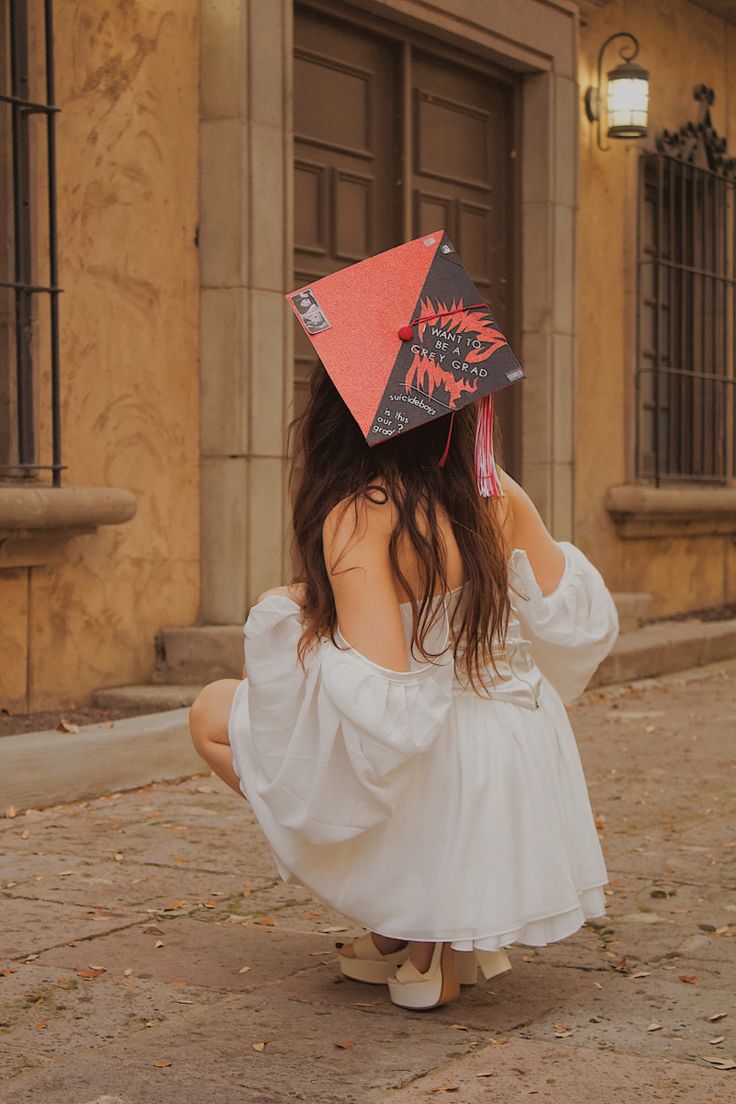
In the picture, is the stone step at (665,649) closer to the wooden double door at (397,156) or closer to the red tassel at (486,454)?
the wooden double door at (397,156)

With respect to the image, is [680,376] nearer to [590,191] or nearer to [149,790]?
[590,191]

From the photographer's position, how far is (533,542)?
11.6ft

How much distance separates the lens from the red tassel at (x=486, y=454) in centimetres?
331

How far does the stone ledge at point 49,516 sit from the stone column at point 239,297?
0.68 m

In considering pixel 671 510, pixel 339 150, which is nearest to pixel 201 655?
pixel 339 150

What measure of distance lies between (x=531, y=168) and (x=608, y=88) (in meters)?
0.92

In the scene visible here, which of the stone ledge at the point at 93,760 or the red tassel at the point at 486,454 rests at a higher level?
the red tassel at the point at 486,454

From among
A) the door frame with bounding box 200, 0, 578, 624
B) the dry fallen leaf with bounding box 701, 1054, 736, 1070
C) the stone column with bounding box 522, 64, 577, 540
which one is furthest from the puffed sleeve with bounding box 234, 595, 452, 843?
the stone column with bounding box 522, 64, 577, 540

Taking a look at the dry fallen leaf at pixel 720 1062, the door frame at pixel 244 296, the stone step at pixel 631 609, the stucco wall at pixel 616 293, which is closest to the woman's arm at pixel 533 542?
the dry fallen leaf at pixel 720 1062

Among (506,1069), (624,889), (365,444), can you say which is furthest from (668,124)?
(506,1069)

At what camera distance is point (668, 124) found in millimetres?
10680

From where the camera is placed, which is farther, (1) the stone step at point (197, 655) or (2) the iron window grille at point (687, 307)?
(2) the iron window grille at point (687, 307)

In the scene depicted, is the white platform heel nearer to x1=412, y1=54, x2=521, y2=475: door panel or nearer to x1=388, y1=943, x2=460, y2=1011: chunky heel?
x1=388, y1=943, x2=460, y2=1011: chunky heel

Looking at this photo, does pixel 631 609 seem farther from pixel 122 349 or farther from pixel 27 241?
pixel 27 241
